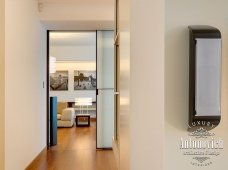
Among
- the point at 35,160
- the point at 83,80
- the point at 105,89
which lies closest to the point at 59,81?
the point at 83,80

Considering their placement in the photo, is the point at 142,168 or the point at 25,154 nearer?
the point at 142,168

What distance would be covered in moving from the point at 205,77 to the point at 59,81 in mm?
9837

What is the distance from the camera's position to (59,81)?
11.0 metres

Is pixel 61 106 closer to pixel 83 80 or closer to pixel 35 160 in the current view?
pixel 83 80

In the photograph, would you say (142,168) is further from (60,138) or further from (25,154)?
(60,138)

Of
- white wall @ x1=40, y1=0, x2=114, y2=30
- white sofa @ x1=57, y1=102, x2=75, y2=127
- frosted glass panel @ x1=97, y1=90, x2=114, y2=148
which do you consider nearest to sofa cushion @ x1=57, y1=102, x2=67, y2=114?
white sofa @ x1=57, y1=102, x2=75, y2=127

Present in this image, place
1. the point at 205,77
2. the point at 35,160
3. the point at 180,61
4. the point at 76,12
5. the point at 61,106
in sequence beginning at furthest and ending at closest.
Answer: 1. the point at 61,106
2. the point at 76,12
3. the point at 35,160
4. the point at 180,61
5. the point at 205,77

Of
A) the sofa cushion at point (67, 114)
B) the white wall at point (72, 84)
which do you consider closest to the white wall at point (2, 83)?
the sofa cushion at point (67, 114)

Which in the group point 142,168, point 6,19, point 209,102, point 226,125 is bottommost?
point 142,168

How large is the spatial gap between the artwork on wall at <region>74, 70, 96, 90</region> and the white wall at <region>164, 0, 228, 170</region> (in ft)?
31.0

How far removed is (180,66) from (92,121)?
30.3 feet

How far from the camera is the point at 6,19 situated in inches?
125

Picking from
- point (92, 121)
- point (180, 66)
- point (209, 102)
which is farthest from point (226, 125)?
point (92, 121)

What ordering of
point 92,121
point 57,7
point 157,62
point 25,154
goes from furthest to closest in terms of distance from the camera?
point 92,121, point 57,7, point 25,154, point 157,62
